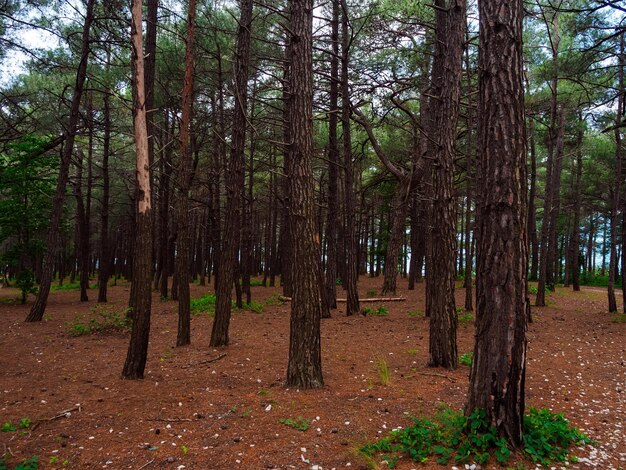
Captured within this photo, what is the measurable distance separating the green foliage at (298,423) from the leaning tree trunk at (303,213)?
3.17 feet

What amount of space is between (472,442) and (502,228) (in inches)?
71.4

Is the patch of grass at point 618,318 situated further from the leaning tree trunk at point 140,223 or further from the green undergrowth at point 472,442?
the leaning tree trunk at point 140,223

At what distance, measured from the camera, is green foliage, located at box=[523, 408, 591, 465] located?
129 inches

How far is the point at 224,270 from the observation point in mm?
7918

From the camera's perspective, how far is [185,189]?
25.6 ft

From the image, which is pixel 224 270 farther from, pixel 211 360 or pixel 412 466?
pixel 412 466

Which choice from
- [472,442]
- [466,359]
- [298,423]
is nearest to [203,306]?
[466,359]

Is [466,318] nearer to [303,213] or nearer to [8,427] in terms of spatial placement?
[303,213]

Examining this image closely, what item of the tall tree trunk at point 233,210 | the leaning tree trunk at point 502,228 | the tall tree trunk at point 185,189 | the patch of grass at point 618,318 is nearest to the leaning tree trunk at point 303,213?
the leaning tree trunk at point 502,228

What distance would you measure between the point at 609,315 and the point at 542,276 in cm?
207

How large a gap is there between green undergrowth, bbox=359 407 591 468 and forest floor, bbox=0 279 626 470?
13cm

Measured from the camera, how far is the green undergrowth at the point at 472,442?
129 inches

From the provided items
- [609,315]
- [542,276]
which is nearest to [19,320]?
[542,276]

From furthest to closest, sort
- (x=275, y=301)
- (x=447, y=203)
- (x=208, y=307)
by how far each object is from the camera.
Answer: (x=275, y=301) → (x=208, y=307) → (x=447, y=203)
